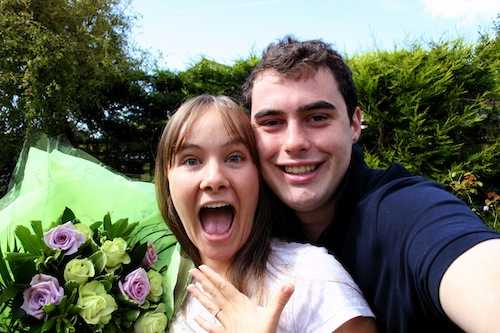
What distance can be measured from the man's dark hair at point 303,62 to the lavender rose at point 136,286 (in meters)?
0.94

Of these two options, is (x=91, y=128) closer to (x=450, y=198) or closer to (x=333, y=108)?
(x=333, y=108)

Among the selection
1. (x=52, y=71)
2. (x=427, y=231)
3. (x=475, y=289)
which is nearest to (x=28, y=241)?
(x=427, y=231)

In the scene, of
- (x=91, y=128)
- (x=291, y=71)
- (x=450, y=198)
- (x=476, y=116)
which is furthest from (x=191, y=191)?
(x=91, y=128)

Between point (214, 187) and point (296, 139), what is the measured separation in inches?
16.3

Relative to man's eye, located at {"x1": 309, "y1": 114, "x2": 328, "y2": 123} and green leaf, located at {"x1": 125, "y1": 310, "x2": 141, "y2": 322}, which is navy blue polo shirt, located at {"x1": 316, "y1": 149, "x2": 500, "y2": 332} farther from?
green leaf, located at {"x1": 125, "y1": 310, "x2": 141, "y2": 322}

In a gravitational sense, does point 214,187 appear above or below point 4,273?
above

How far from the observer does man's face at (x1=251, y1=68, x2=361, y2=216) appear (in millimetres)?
2145

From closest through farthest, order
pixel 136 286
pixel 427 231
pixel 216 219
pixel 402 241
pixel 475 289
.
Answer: pixel 475 289
pixel 427 231
pixel 402 241
pixel 136 286
pixel 216 219

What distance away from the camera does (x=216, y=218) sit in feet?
6.91

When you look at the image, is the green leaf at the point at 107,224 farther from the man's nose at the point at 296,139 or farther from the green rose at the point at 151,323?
the man's nose at the point at 296,139

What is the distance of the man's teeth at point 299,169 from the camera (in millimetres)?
2141

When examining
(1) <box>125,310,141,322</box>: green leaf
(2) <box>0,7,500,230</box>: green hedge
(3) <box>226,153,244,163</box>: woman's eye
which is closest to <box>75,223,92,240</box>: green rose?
(1) <box>125,310,141,322</box>: green leaf

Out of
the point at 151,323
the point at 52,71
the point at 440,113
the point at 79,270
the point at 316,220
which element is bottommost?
the point at 151,323

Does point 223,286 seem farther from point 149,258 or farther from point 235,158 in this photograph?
point 235,158
